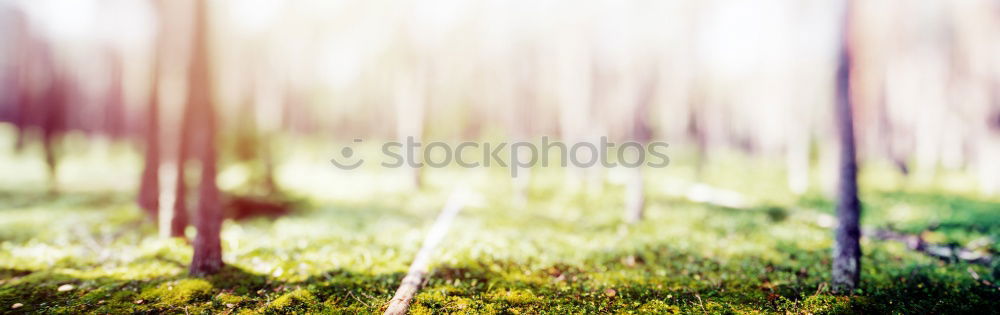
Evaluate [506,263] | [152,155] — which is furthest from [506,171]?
[506,263]

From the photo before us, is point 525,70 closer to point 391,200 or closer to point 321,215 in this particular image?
point 391,200

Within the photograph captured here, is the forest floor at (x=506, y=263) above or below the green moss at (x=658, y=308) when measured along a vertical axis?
above

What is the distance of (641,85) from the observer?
845 inches

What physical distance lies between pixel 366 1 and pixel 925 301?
2269cm

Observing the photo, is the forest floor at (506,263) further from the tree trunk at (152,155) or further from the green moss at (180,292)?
the tree trunk at (152,155)

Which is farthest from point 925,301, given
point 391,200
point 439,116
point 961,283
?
point 439,116

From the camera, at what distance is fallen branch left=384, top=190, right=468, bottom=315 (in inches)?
250

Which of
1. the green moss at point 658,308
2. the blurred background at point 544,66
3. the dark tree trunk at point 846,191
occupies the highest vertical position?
the blurred background at point 544,66

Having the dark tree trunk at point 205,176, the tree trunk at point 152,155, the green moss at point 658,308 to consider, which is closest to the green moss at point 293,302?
the dark tree trunk at point 205,176

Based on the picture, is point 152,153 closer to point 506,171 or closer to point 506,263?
point 506,263

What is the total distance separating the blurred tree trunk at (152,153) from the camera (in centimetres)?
1291

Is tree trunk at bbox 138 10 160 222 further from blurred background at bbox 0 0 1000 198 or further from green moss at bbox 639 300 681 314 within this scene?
green moss at bbox 639 300 681 314

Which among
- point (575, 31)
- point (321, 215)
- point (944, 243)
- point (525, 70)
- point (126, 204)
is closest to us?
point (944, 243)

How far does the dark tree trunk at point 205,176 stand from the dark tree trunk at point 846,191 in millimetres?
10113
